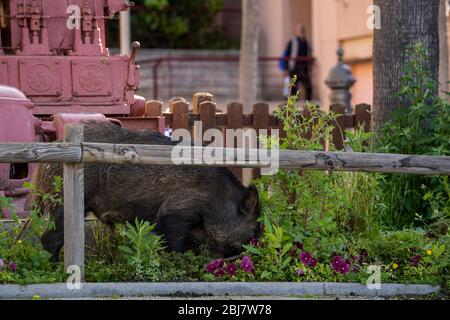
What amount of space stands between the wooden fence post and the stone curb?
21 cm

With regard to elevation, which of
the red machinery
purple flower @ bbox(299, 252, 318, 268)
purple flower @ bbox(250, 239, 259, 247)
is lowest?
purple flower @ bbox(299, 252, 318, 268)

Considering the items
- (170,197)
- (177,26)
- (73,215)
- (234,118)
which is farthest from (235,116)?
(177,26)

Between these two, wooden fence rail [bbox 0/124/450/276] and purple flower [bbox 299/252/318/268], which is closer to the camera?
wooden fence rail [bbox 0/124/450/276]

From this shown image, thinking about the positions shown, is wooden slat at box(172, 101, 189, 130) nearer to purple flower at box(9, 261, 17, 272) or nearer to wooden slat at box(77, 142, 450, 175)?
wooden slat at box(77, 142, 450, 175)

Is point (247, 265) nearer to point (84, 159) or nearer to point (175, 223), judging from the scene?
point (175, 223)

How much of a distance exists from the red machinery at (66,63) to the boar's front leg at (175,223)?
80.9 inches

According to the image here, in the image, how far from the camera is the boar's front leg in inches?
278

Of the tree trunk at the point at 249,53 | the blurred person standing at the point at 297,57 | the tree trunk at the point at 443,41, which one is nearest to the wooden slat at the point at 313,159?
the tree trunk at the point at 443,41

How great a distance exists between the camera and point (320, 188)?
292 inches

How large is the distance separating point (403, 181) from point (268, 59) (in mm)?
14588

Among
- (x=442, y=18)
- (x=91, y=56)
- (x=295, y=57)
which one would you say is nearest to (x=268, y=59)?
(x=295, y=57)

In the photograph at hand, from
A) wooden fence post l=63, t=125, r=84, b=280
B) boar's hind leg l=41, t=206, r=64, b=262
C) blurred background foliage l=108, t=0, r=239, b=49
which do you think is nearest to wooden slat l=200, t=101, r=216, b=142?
boar's hind leg l=41, t=206, r=64, b=262

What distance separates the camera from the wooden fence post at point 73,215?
6.53m

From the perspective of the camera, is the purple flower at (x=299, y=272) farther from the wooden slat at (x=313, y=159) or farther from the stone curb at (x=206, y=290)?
the wooden slat at (x=313, y=159)
